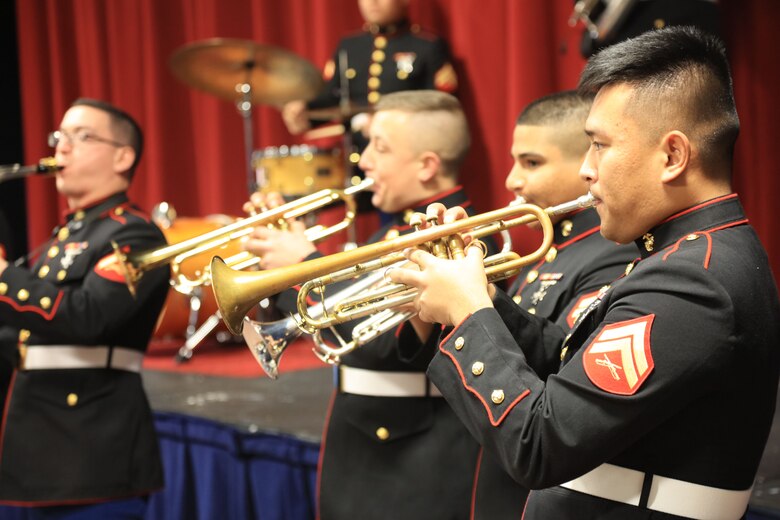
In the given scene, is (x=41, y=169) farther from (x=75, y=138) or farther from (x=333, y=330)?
(x=333, y=330)

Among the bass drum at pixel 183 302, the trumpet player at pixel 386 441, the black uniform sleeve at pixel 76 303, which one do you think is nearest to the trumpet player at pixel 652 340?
the trumpet player at pixel 386 441

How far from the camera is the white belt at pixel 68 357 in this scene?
292cm

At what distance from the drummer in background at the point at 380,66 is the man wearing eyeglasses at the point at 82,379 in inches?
91.4

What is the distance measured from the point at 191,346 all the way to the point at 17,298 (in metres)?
2.91

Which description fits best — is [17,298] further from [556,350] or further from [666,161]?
[666,161]

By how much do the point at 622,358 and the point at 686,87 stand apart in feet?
1.51

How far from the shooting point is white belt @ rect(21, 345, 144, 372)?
2.92 metres

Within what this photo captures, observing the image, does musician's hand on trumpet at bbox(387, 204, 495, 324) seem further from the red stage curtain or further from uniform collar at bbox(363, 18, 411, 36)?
uniform collar at bbox(363, 18, 411, 36)

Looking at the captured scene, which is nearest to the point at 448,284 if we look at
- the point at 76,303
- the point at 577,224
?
the point at 577,224

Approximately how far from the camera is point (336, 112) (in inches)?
208

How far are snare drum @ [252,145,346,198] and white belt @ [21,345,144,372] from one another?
2678mm

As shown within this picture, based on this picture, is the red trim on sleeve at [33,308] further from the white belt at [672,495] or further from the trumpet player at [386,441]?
the white belt at [672,495]

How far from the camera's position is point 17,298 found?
279 cm

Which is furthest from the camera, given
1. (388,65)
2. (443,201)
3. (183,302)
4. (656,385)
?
(183,302)
